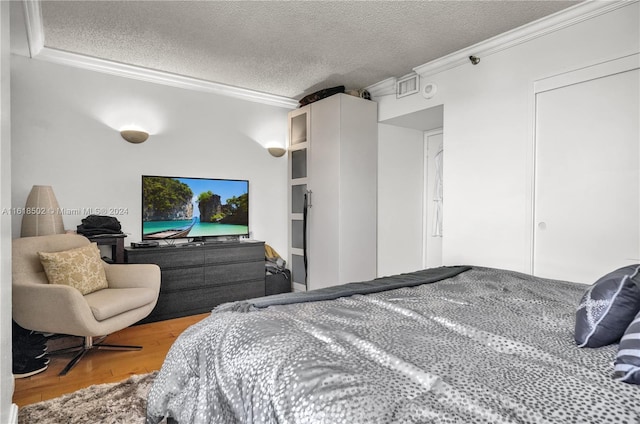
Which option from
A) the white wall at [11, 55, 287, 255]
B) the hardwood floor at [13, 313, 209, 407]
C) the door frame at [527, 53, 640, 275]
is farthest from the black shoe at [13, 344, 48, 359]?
the door frame at [527, 53, 640, 275]

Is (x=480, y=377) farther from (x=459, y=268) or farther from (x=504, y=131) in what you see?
(x=504, y=131)

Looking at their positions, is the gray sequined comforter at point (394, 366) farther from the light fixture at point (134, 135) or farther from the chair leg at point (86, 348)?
the light fixture at point (134, 135)

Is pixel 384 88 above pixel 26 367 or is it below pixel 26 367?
above

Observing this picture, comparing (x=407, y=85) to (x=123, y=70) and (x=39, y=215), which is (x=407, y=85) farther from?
(x=39, y=215)

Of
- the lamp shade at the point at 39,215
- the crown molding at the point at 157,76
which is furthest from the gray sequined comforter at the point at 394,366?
the crown molding at the point at 157,76

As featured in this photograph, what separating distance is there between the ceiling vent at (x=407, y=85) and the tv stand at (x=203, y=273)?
2.41 metres

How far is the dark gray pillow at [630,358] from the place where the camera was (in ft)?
2.83

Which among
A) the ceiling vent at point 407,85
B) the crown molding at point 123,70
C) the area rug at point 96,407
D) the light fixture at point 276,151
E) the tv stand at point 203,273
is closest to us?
the area rug at point 96,407

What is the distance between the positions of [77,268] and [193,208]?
61.2 inches

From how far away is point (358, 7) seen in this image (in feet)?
8.68

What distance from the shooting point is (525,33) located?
296 cm

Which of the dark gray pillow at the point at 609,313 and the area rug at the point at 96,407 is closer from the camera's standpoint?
the dark gray pillow at the point at 609,313

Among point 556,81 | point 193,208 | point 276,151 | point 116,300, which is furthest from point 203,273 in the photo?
point 556,81

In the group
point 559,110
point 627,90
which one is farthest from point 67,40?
point 627,90
